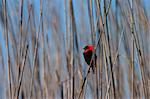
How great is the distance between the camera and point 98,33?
1559 millimetres

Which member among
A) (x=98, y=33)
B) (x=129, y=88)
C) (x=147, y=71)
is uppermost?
(x=98, y=33)

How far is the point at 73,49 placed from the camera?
5.24ft

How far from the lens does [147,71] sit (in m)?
1.72

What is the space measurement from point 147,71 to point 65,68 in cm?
50

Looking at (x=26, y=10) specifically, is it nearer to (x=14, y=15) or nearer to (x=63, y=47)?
(x=14, y=15)

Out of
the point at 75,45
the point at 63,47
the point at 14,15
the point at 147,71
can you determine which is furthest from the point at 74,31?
the point at 147,71

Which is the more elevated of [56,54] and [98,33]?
[98,33]

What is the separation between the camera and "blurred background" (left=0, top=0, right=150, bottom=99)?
149 cm

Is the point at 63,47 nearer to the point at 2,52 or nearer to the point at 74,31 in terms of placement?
the point at 74,31

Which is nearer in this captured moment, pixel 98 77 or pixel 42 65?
pixel 98 77

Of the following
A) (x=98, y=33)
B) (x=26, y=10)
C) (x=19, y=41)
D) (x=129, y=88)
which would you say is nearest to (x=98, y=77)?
(x=98, y=33)

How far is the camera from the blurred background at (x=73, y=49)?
1492 millimetres

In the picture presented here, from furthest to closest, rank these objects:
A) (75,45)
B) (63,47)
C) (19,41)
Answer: (63,47)
(75,45)
(19,41)

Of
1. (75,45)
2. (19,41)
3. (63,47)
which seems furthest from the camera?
(63,47)
